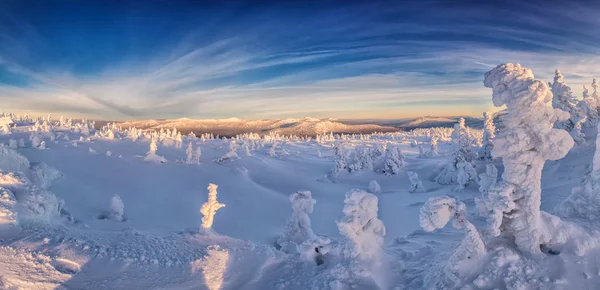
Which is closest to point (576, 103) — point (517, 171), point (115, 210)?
point (517, 171)

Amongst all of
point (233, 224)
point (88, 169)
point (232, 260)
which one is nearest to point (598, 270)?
point (232, 260)

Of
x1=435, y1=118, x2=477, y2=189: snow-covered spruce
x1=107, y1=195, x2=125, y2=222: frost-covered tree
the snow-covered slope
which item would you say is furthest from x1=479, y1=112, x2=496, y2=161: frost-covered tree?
x1=107, y1=195, x2=125, y2=222: frost-covered tree

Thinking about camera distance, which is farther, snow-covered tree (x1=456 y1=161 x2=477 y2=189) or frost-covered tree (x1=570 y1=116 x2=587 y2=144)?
snow-covered tree (x1=456 y1=161 x2=477 y2=189)

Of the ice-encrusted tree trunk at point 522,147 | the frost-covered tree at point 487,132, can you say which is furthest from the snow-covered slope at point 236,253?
the frost-covered tree at point 487,132

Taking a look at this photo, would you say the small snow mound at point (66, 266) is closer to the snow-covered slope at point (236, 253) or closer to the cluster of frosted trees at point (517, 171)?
the snow-covered slope at point (236, 253)

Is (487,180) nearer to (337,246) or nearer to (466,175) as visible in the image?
(466,175)

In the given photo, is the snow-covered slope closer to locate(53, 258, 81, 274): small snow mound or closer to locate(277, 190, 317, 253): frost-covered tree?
locate(53, 258, 81, 274): small snow mound
